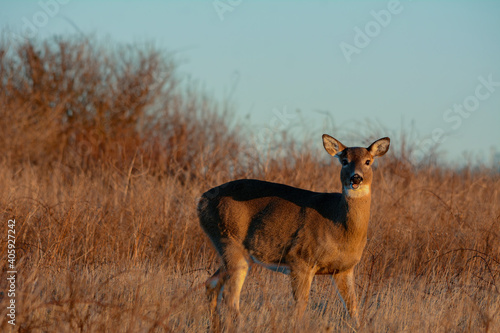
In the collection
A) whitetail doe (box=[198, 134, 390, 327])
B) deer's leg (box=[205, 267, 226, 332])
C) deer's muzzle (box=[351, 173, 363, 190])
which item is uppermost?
deer's muzzle (box=[351, 173, 363, 190])

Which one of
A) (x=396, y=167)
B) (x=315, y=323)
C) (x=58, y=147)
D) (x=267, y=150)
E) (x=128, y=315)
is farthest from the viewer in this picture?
(x=58, y=147)

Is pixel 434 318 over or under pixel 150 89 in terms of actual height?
under

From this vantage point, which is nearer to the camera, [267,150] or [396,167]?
[267,150]

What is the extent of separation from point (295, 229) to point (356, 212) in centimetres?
59

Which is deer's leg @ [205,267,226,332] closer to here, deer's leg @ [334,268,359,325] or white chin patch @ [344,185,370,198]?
deer's leg @ [334,268,359,325]

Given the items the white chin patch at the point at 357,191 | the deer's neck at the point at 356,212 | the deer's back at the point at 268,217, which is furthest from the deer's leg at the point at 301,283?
the white chin patch at the point at 357,191

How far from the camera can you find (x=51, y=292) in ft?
19.5

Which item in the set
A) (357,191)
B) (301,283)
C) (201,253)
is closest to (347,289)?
(301,283)

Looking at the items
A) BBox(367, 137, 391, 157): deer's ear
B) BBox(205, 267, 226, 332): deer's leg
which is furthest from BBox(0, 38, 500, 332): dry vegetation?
BBox(367, 137, 391, 157): deer's ear

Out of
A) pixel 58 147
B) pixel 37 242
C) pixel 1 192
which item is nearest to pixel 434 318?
pixel 37 242

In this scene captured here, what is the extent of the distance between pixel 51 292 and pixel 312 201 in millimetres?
2631

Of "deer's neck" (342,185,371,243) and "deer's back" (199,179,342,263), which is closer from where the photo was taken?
"deer's neck" (342,185,371,243)

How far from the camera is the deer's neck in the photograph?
5789 mm

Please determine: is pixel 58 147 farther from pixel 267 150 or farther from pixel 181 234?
pixel 181 234
